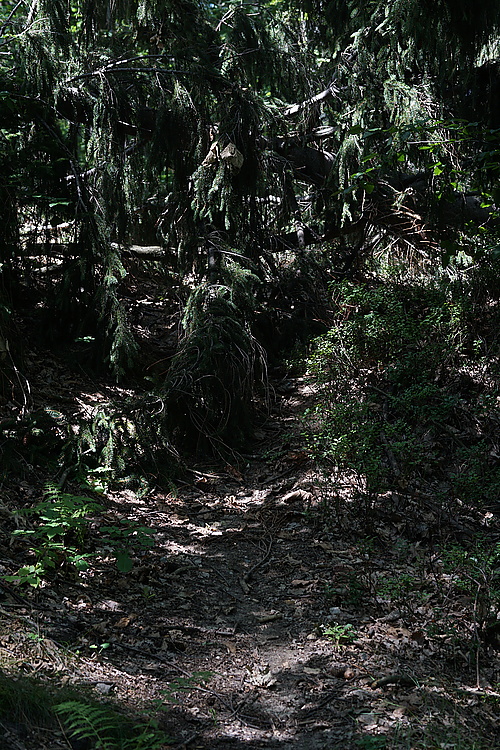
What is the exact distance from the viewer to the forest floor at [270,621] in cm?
304

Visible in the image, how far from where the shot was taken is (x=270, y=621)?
13.6 feet

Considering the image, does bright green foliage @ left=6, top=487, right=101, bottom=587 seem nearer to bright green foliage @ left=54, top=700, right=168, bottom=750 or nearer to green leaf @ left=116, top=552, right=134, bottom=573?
green leaf @ left=116, top=552, right=134, bottom=573

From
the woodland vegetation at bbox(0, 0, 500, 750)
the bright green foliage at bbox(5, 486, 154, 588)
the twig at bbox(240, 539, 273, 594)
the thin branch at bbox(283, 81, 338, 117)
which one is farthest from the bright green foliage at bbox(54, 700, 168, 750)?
the thin branch at bbox(283, 81, 338, 117)

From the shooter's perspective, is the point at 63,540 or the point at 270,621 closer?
the point at 270,621

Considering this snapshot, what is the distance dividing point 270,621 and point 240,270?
4.11 m

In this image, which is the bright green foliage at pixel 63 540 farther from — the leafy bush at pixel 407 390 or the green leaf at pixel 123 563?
the leafy bush at pixel 407 390

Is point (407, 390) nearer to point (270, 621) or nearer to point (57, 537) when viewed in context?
point (270, 621)

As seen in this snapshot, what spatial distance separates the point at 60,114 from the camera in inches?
271

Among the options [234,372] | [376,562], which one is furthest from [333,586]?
[234,372]

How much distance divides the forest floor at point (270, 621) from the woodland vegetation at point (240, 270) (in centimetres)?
9

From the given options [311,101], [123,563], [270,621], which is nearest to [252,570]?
[270,621]

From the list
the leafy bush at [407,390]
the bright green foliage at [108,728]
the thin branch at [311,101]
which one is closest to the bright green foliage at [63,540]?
the bright green foliage at [108,728]

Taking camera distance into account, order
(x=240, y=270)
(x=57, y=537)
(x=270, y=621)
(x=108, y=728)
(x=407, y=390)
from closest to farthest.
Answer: (x=108, y=728), (x=270, y=621), (x=57, y=537), (x=407, y=390), (x=240, y=270)

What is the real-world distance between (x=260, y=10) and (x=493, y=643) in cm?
853
